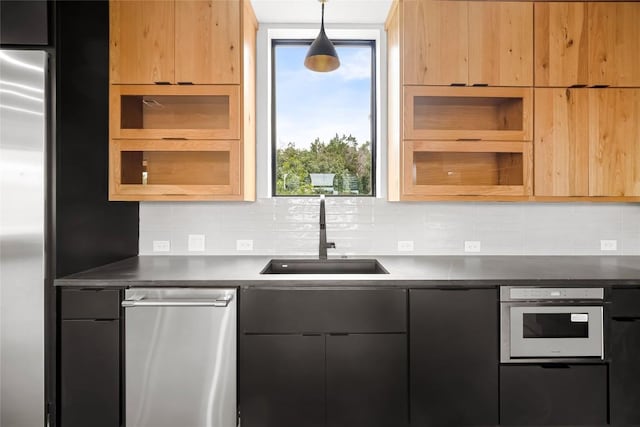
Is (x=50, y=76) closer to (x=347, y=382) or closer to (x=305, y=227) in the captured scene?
(x=305, y=227)

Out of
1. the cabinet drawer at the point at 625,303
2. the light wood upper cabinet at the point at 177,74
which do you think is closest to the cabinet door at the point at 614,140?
the cabinet drawer at the point at 625,303

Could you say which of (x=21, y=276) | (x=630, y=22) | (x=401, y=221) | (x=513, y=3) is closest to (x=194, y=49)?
(x=21, y=276)

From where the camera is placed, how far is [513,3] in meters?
2.19

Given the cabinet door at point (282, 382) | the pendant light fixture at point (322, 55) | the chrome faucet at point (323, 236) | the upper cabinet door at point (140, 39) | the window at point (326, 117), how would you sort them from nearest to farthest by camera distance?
the cabinet door at point (282, 382)
the pendant light fixture at point (322, 55)
the upper cabinet door at point (140, 39)
the chrome faucet at point (323, 236)
the window at point (326, 117)

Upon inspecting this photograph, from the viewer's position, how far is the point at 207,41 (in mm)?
2123

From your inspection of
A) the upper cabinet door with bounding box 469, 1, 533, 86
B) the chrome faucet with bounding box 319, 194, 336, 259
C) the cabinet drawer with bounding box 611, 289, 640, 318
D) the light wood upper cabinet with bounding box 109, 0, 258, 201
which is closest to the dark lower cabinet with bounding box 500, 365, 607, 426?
the cabinet drawer with bounding box 611, 289, 640, 318

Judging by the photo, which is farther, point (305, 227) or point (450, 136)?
point (305, 227)

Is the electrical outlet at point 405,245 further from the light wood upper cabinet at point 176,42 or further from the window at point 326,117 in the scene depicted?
the light wood upper cabinet at point 176,42

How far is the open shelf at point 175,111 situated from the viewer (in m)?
2.11

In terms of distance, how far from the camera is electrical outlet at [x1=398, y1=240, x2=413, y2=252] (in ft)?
8.29

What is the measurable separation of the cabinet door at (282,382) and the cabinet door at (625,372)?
4.63 feet

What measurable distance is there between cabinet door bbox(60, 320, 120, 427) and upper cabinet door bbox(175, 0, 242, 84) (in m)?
1.43

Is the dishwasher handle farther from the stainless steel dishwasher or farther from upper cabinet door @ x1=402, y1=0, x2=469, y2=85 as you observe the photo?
upper cabinet door @ x1=402, y1=0, x2=469, y2=85

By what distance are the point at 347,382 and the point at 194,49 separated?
2.01 metres
